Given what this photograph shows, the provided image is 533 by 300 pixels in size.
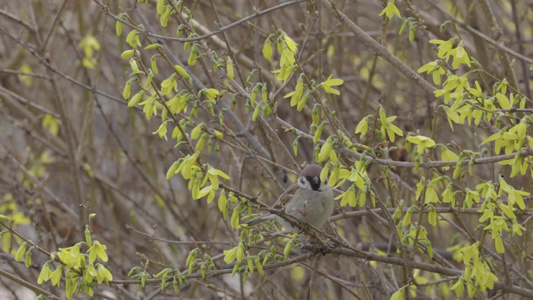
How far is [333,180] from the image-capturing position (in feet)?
9.54

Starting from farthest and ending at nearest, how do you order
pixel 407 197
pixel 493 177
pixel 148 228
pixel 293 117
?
pixel 148 228, pixel 293 117, pixel 407 197, pixel 493 177

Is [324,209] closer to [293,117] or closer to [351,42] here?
[293,117]

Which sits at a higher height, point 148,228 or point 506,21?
point 506,21

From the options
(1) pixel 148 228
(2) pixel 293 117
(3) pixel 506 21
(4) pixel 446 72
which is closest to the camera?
(4) pixel 446 72

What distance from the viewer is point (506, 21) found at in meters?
7.07

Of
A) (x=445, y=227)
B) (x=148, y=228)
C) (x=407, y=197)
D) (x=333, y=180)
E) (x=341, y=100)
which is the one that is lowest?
(x=445, y=227)

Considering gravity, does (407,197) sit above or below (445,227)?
above

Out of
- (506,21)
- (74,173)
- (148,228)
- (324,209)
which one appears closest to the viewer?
(324,209)

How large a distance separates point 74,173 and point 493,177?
3306mm

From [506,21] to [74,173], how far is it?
4.33 metres

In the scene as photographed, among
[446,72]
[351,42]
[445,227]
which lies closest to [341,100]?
[351,42]

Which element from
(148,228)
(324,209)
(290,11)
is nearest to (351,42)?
(290,11)

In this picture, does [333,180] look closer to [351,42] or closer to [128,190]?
[351,42]

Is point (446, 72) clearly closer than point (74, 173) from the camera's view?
Yes
